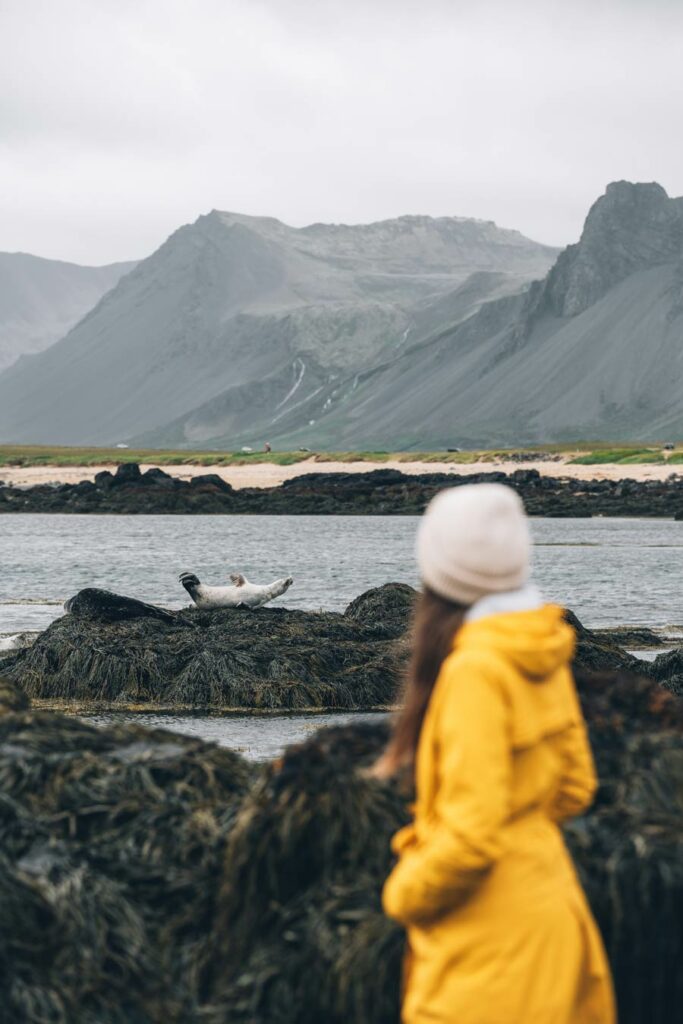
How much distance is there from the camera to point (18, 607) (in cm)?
3306

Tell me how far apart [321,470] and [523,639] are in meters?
122

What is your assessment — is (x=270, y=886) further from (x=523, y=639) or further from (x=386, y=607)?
(x=386, y=607)

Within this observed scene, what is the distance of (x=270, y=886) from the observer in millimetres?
5617

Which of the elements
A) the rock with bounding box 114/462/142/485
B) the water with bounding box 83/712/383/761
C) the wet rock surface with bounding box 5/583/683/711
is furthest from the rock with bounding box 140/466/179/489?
the water with bounding box 83/712/383/761

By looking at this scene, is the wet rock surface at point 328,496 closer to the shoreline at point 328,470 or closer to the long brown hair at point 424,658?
the shoreline at point 328,470

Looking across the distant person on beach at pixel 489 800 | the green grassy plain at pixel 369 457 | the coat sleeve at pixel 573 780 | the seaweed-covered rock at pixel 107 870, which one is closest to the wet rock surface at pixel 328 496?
the green grassy plain at pixel 369 457

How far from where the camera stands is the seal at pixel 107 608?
73.5 ft

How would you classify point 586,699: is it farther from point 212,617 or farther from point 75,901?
point 212,617

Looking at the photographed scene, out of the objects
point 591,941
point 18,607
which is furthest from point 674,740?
point 18,607

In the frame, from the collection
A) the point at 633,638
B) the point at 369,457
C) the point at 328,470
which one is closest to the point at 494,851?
the point at 633,638

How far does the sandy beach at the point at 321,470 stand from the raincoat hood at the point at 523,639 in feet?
336

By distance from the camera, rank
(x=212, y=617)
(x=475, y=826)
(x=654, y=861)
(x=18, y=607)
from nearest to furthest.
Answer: (x=475, y=826), (x=654, y=861), (x=212, y=617), (x=18, y=607)

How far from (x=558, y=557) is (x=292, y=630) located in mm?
29437

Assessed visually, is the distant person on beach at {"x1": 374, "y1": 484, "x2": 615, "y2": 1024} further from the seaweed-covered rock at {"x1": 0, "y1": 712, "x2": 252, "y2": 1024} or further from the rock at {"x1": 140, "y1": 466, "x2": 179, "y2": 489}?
the rock at {"x1": 140, "y1": 466, "x2": 179, "y2": 489}
